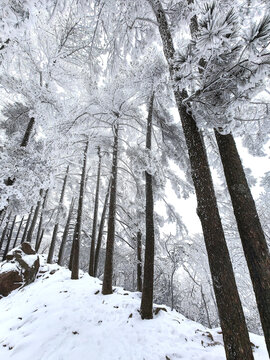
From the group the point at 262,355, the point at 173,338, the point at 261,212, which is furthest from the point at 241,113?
the point at 261,212

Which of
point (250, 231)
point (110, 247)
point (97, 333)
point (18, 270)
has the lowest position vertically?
point (97, 333)

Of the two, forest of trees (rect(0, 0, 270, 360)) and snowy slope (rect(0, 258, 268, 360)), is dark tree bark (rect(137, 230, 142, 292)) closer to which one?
forest of trees (rect(0, 0, 270, 360))

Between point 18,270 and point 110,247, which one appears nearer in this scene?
point 110,247

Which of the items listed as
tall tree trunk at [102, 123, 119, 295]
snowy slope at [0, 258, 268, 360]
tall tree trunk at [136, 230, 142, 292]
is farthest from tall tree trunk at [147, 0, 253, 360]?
tall tree trunk at [136, 230, 142, 292]

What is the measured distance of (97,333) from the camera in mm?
4434

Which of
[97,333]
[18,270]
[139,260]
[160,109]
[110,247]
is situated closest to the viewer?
[97,333]

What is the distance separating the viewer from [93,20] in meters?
4.91

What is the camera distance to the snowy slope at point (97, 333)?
146 inches

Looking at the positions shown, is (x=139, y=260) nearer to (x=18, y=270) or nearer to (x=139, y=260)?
(x=139, y=260)

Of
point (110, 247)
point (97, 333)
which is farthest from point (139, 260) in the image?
point (97, 333)

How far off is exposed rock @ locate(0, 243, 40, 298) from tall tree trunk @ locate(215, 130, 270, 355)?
10.5 m

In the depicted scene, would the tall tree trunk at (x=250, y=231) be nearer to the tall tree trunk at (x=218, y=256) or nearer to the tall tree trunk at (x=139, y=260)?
the tall tree trunk at (x=218, y=256)

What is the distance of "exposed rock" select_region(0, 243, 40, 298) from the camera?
29.0 feet

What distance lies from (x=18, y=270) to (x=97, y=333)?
284 inches
